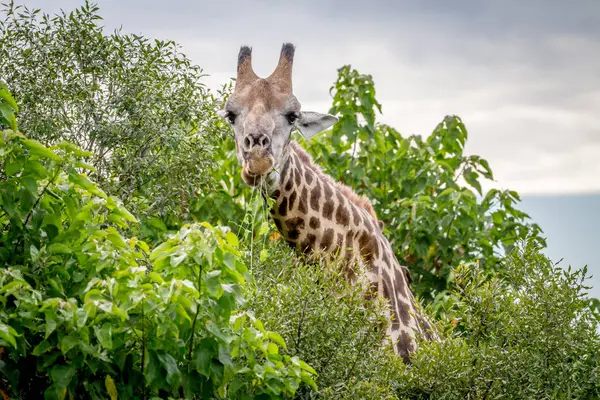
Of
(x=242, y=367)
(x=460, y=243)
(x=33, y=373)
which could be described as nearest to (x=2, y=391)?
(x=33, y=373)

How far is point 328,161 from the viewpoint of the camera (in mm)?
10414

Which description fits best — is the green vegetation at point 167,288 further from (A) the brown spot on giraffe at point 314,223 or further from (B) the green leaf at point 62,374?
(A) the brown spot on giraffe at point 314,223

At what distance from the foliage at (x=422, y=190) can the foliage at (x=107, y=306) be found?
5373 mm

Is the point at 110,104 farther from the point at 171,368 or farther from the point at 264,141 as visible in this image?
the point at 171,368

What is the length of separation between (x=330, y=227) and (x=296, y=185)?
36 centimetres

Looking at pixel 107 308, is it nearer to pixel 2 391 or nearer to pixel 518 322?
pixel 2 391

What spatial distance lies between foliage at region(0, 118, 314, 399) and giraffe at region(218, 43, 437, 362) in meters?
1.76

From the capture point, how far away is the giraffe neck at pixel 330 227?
21.0 ft

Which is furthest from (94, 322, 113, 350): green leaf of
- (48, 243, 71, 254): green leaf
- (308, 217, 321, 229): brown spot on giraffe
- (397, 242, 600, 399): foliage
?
(308, 217, 321, 229): brown spot on giraffe

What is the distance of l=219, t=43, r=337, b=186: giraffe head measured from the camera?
5980 millimetres

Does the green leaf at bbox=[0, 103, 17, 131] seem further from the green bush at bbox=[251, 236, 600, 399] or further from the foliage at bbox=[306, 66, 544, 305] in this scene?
the foliage at bbox=[306, 66, 544, 305]

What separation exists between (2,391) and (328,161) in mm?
6550

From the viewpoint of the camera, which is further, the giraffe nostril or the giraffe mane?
the giraffe mane

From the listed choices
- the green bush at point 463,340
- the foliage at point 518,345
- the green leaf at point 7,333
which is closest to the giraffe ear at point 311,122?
the green bush at point 463,340
